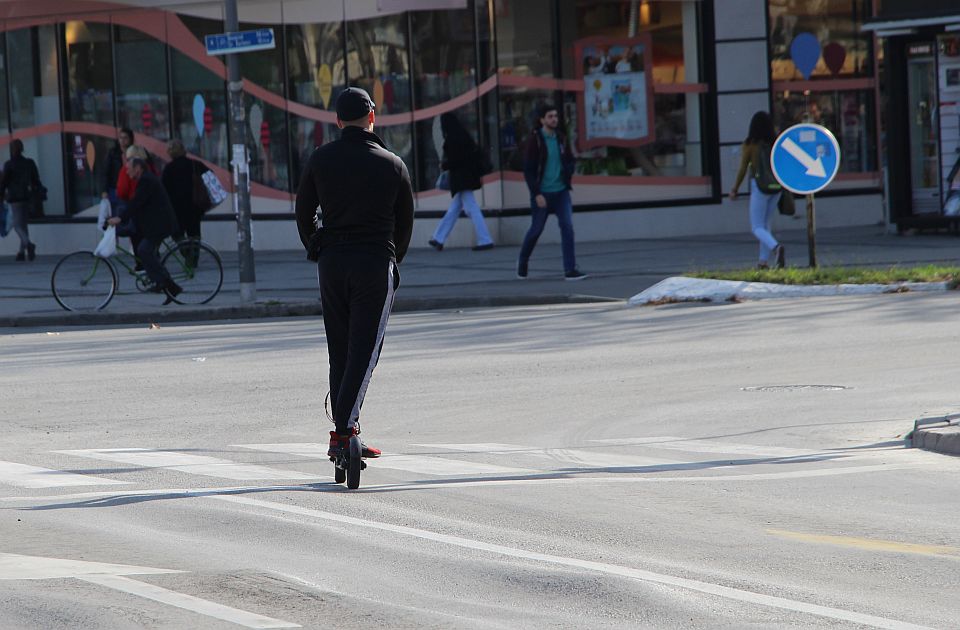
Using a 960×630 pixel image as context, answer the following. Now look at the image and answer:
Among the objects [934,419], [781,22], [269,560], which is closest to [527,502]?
[269,560]

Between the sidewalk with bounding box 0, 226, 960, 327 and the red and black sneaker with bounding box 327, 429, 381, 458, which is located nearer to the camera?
the red and black sneaker with bounding box 327, 429, 381, 458

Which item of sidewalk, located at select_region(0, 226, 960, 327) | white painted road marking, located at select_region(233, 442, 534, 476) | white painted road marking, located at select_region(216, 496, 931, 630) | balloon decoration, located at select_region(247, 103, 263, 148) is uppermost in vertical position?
balloon decoration, located at select_region(247, 103, 263, 148)

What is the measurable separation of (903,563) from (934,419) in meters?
3.30

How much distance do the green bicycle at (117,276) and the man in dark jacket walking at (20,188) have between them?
7.19m

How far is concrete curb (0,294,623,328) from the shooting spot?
1848 centimetres

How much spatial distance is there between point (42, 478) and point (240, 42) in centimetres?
1032

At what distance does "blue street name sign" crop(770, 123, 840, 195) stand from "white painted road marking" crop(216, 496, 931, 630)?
1093cm

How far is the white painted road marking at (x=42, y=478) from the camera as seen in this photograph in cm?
843

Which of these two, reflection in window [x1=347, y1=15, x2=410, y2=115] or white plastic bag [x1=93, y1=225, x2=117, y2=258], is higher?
reflection in window [x1=347, y1=15, x2=410, y2=115]

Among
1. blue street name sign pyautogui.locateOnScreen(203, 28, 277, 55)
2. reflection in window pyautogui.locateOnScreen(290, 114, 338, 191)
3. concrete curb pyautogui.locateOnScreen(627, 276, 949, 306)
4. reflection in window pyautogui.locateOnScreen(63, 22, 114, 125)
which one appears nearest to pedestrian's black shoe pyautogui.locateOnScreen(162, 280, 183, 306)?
blue street name sign pyautogui.locateOnScreen(203, 28, 277, 55)

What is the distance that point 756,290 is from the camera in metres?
17.2

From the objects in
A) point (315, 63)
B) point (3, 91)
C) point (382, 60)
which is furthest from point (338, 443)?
point (3, 91)

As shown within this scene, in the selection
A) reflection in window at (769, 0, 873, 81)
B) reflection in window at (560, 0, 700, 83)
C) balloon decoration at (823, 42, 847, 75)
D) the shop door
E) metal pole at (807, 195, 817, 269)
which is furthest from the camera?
balloon decoration at (823, 42, 847, 75)

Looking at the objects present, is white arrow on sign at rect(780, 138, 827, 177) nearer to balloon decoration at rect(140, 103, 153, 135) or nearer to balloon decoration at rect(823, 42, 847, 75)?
balloon decoration at rect(823, 42, 847, 75)
